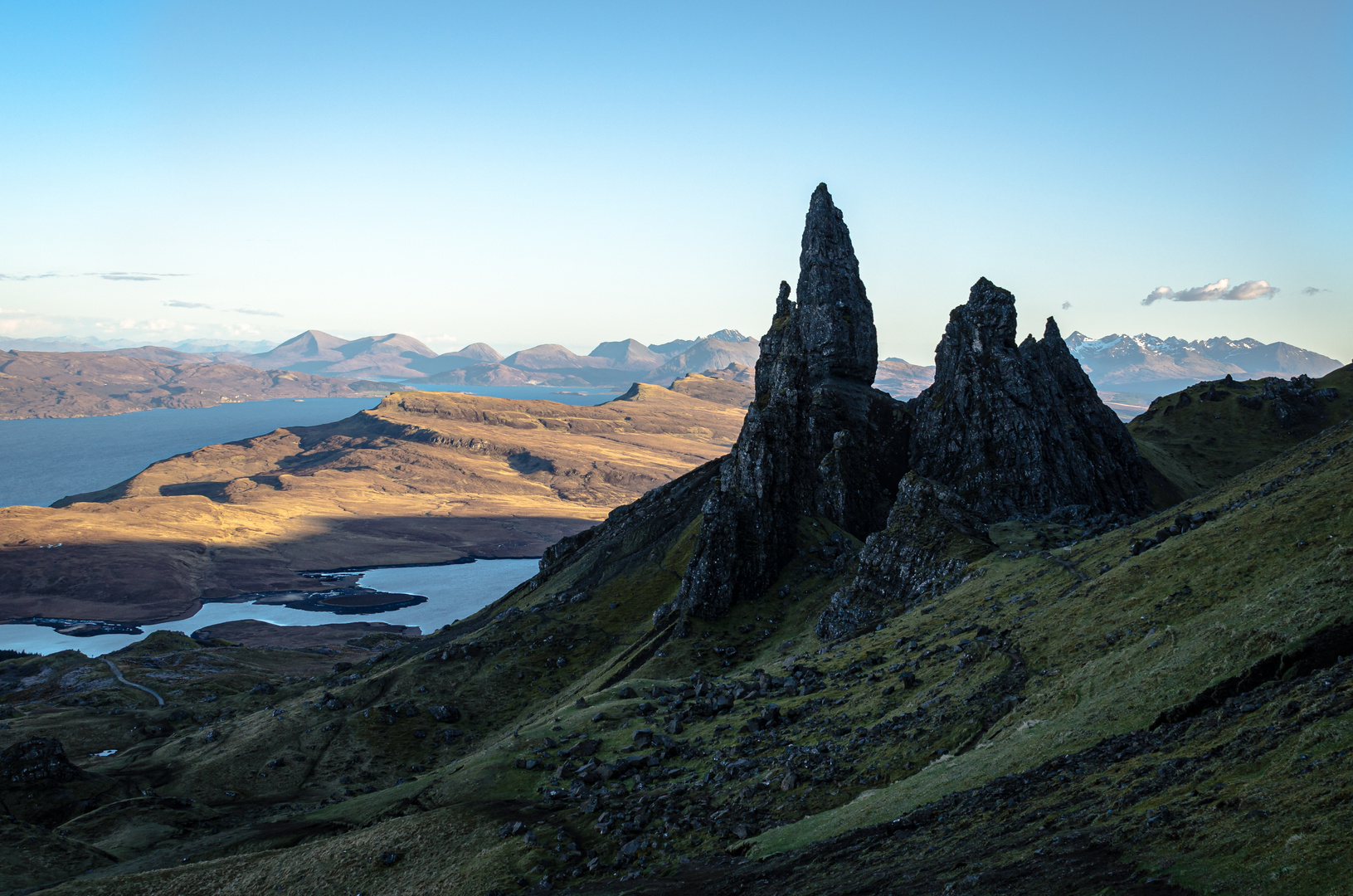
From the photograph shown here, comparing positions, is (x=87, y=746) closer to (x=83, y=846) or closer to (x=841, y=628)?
(x=83, y=846)

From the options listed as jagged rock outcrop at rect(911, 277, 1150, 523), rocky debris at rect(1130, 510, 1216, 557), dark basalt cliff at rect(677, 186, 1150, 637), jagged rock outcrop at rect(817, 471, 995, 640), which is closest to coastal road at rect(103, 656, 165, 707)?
dark basalt cliff at rect(677, 186, 1150, 637)

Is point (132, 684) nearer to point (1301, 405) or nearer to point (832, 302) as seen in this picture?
point (832, 302)

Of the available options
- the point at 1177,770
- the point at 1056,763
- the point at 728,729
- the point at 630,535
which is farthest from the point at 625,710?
the point at 630,535

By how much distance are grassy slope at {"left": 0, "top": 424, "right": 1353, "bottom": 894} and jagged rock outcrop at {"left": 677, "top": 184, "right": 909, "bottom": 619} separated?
42.9 ft

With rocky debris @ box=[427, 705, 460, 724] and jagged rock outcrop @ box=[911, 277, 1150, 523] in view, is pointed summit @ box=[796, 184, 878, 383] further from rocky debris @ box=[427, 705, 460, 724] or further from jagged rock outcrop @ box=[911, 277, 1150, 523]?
rocky debris @ box=[427, 705, 460, 724]

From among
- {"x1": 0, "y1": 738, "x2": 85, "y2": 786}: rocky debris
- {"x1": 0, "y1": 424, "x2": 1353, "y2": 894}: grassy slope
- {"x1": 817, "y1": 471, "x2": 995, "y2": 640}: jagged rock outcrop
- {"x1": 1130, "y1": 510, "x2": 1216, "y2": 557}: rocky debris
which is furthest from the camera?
{"x1": 817, "y1": 471, "x2": 995, "y2": 640}: jagged rock outcrop

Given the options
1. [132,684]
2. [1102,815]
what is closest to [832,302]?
[1102,815]

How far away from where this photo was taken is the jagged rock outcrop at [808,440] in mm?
135375

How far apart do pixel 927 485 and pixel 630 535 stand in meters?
82.4

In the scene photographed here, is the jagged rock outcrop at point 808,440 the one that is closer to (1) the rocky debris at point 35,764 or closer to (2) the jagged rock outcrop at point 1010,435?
(2) the jagged rock outcrop at point 1010,435

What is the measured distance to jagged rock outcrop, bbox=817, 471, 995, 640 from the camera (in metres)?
104

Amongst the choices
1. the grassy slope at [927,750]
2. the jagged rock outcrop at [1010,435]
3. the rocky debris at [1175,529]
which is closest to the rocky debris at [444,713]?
the grassy slope at [927,750]

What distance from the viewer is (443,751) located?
120 meters

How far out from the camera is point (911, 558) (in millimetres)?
109688
